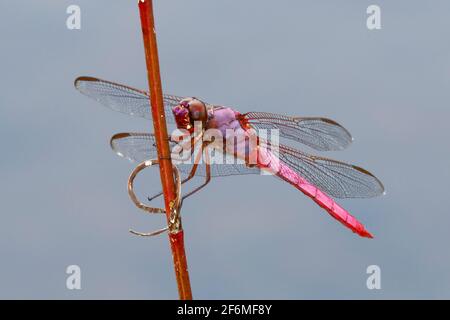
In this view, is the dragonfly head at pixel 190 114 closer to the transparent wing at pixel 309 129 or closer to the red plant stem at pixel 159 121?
the transparent wing at pixel 309 129

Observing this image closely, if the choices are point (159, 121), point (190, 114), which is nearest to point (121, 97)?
point (190, 114)

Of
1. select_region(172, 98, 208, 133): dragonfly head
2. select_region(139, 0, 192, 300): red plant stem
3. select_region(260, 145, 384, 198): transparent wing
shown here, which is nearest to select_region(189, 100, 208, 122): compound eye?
select_region(172, 98, 208, 133): dragonfly head

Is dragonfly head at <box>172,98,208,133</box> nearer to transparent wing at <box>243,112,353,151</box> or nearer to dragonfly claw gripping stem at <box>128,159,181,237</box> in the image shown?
transparent wing at <box>243,112,353,151</box>

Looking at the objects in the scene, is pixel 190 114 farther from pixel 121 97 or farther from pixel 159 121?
pixel 159 121

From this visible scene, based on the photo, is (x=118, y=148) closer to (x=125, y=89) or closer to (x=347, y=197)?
(x=125, y=89)

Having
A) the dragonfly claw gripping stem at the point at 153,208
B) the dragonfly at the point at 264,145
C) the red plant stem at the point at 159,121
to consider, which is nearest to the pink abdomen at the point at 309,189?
the dragonfly at the point at 264,145

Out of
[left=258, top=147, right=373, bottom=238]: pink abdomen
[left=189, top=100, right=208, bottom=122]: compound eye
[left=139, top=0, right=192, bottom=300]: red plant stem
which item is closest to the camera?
[left=139, top=0, right=192, bottom=300]: red plant stem

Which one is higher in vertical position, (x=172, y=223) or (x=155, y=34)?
(x=155, y=34)
